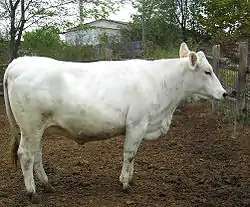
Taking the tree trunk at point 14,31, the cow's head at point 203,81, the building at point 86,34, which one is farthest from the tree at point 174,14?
the cow's head at point 203,81

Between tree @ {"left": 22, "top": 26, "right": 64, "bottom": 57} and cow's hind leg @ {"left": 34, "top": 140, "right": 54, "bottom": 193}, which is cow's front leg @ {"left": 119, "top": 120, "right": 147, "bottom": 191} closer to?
cow's hind leg @ {"left": 34, "top": 140, "right": 54, "bottom": 193}

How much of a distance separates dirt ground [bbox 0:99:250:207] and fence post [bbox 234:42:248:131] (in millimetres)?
226

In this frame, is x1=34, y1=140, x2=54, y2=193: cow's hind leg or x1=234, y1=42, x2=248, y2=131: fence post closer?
x1=34, y1=140, x2=54, y2=193: cow's hind leg

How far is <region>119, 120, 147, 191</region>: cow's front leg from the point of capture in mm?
4699

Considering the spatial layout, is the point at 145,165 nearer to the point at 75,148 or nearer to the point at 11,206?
the point at 75,148

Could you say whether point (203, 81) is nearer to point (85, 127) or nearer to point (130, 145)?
point (130, 145)

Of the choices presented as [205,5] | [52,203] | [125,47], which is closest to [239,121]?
[52,203]

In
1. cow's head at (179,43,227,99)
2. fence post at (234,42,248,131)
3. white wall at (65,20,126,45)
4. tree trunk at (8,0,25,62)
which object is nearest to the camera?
cow's head at (179,43,227,99)

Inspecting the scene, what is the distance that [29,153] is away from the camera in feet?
14.7

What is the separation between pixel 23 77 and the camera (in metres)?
4.41

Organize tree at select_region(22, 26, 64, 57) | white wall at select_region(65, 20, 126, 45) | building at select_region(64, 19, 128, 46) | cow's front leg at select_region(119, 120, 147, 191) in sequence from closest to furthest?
1. cow's front leg at select_region(119, 120, 147, 191)
2. building at select_region(64, 19, 128, 46)
3. tree at select_region(22, 26, 64, 57)
4. white wall at select_region(65, 20, 126, 45)

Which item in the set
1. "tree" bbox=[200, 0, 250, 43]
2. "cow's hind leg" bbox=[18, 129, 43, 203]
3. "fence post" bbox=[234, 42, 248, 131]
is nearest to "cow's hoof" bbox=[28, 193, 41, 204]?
"cow's hind leg" bbox=[18, 129, 43, 203]

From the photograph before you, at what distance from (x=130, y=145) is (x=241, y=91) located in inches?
130

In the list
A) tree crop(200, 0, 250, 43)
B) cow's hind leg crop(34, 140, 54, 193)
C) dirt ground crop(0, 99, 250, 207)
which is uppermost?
tree crop(200, 0, 250, 43)
